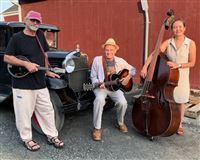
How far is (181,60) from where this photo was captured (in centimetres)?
403

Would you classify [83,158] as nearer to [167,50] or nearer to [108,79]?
[108,79]

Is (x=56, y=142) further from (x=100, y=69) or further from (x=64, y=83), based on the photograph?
(x=100, y=69)

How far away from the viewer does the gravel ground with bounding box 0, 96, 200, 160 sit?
367cm

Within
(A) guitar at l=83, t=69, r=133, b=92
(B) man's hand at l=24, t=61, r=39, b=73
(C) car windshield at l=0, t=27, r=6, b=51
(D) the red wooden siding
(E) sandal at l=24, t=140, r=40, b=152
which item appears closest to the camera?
(B) man's hand at l=24, t=61, r=39, b=73

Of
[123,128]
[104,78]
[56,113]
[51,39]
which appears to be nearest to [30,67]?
[56,113]

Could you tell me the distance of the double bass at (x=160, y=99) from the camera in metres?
3.79

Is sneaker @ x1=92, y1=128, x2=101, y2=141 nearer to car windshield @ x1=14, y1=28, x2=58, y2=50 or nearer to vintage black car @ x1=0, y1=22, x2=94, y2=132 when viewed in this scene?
vintage black car @ x1=0, y1=22, x2=94, y2=132

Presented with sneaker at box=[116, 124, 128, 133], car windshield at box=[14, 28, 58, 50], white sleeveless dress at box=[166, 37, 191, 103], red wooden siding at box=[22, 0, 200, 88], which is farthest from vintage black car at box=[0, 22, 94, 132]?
red wooden siding at box=[22, 0, 200, 88]

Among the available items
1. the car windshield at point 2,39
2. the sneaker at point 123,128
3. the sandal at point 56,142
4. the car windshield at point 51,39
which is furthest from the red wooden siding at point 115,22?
the sandal at point 56,142

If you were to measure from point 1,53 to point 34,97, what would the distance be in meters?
1.74

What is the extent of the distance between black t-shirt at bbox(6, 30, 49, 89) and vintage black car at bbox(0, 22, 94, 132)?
1.50ft

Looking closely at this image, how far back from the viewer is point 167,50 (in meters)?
4.14

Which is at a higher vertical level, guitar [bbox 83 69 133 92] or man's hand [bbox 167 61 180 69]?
man's hand [bbox 167 61 180 69]

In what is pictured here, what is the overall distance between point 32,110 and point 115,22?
507 centimetres
